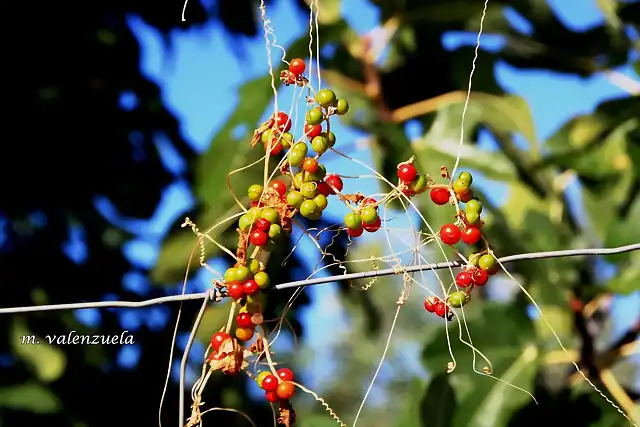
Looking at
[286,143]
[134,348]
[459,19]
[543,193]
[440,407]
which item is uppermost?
[286,143]

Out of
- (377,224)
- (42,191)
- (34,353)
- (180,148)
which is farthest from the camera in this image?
(180,148)

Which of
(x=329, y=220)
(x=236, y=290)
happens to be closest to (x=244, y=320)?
(x=236, y=290)

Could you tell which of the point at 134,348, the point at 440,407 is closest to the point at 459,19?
the point at 440,407

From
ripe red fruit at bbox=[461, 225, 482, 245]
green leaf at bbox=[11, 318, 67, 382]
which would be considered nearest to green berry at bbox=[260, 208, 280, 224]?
ripe red fruit at bbox=[461, 225, 482, 245]

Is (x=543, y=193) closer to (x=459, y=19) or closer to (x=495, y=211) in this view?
(x=495, y=211)

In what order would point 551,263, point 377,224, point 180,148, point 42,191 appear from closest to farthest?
point 377,224
point 551,263
point 42,191
point 180,148

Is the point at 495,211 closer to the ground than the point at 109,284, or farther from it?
farther from it

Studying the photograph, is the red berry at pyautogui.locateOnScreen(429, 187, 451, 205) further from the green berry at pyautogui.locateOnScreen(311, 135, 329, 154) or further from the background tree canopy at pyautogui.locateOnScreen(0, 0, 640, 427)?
the background tree canopy at pyautogui.locateOnScreen(0, 0, 640, 427)
